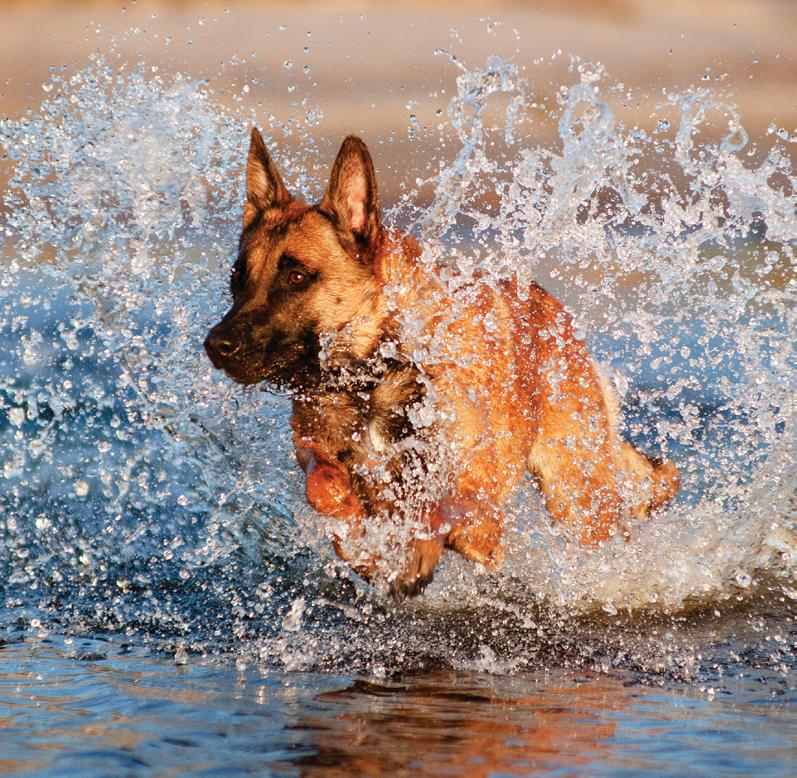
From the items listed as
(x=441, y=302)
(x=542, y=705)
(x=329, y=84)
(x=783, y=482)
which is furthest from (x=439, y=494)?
(x=329, y=84)

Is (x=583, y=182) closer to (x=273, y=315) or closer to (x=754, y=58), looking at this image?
(x=273, y=315)

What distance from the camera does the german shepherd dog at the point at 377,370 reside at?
479 centimetres

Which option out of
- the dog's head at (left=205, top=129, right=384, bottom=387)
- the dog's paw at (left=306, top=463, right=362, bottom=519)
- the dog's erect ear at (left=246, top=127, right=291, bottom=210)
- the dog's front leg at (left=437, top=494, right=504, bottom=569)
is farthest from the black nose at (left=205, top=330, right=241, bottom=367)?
the dog's front leg at (left=437, top=494, right=504, bottom=569)

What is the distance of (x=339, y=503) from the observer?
4.92m

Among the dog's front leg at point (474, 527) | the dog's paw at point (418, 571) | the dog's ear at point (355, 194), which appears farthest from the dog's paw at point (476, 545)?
the dog's ear at point (355, 194)

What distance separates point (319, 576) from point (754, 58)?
45.4 ft

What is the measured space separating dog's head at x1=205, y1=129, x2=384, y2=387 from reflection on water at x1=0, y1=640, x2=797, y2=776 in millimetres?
1399

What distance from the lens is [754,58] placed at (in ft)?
55.9

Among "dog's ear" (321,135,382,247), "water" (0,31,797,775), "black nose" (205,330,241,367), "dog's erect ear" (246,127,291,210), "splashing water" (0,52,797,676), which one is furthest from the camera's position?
"dog's erect ear" (246,127,291,210)

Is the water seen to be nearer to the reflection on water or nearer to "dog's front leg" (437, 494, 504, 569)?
the reflection on water

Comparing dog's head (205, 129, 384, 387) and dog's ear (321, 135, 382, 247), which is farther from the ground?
dog's ear (321, 135, 382, 247)

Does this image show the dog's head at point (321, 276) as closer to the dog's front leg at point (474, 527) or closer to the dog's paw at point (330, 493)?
the dog's paw at point (330, 493)

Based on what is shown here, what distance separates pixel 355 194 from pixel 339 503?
4.40 feet

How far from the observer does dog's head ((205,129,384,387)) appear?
15.8 feet
